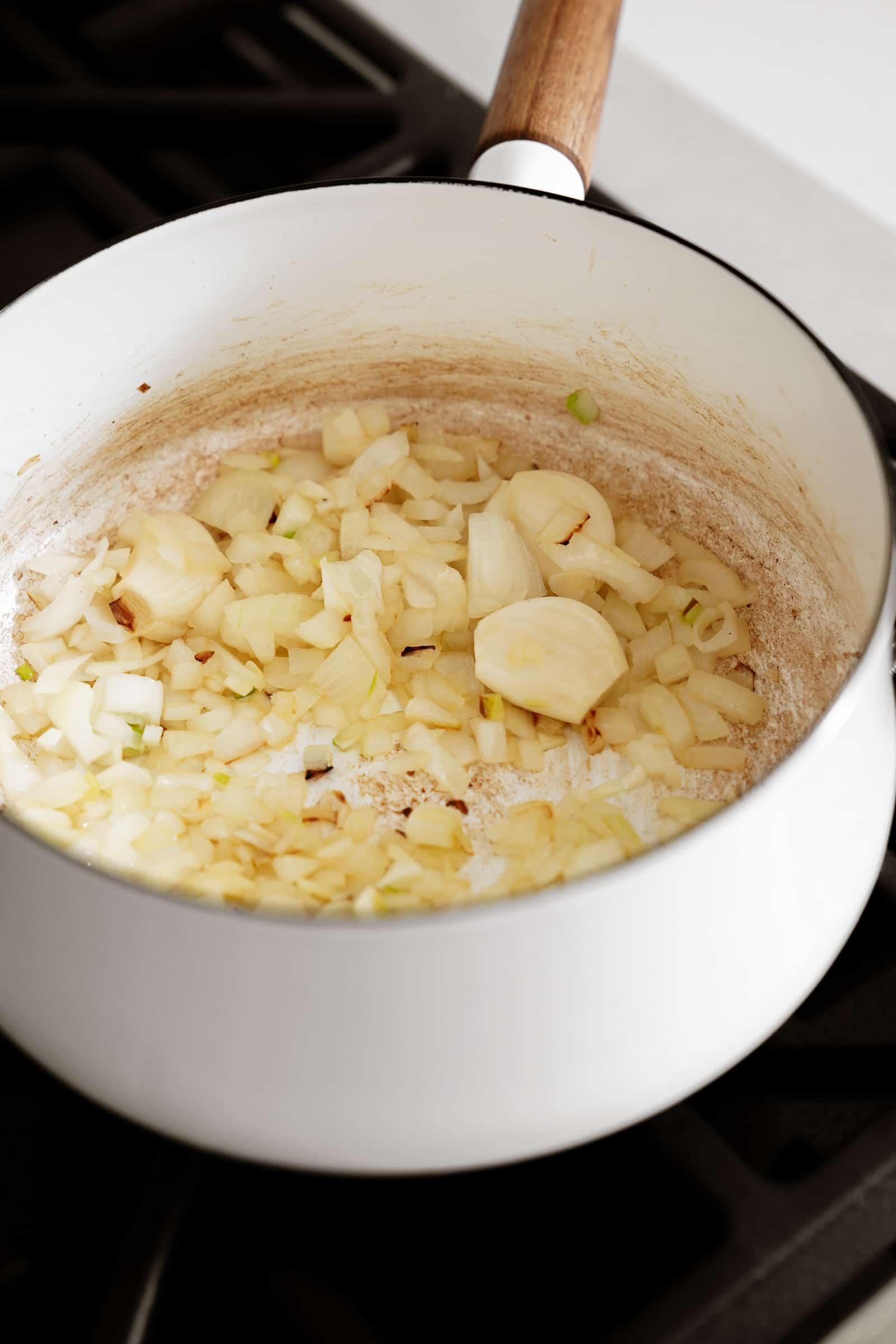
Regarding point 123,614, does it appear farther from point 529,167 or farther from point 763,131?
point 763,131

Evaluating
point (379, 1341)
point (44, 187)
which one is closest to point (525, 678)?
point (379, 1341)

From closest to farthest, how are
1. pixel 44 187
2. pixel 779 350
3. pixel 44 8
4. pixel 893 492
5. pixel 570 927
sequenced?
pixel 570 927 → pixel 893 492 → pixel 779 350 → pixel 44 187 → pixel 44 8

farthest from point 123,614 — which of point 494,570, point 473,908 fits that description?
point 473,908

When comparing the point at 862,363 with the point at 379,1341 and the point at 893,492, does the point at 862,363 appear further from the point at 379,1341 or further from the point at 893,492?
the point at 379,1341

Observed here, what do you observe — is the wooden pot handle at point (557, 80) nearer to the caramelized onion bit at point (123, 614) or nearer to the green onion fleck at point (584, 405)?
the green onion fleck at point (584, 405)

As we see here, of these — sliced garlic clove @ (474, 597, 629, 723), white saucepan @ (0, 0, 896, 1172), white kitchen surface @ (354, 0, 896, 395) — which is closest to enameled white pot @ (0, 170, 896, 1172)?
white saucepan @ (0, 0, 896, 1172)

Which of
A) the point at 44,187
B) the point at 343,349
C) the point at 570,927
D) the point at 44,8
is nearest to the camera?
the point at 570,927

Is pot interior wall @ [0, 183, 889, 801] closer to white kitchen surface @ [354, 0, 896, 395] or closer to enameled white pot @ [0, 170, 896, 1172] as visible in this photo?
enameled white pot @ [0, 170, 896, 1172]
